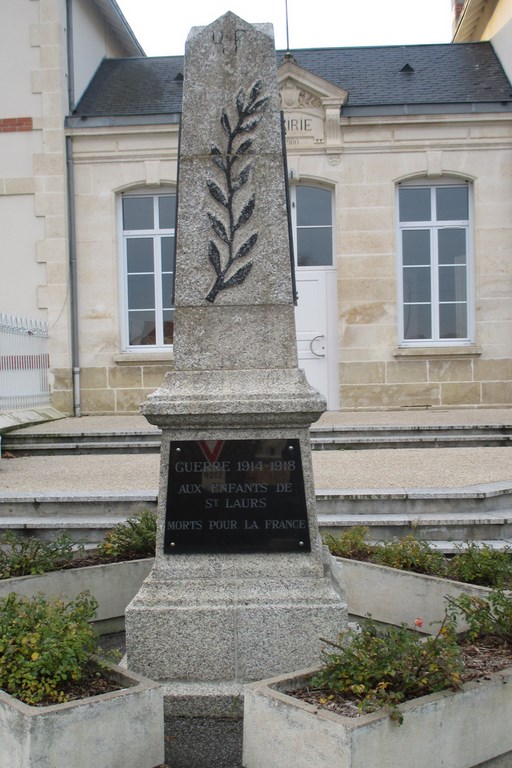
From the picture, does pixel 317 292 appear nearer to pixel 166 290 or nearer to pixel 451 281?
pixel 451 281

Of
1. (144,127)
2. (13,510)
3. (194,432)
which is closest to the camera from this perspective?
(194,432)

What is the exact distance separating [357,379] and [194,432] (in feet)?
27.4

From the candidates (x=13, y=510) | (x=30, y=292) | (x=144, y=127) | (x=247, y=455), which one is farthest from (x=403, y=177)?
(x=247, y=455)

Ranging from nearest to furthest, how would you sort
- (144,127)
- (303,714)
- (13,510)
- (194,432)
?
(303,714) < (194,432) < (13,510) < (144,127)

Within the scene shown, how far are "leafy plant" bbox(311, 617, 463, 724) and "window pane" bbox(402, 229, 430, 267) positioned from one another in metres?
9.53

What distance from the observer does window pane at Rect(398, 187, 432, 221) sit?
11961mm

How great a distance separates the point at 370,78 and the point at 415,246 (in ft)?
9.26

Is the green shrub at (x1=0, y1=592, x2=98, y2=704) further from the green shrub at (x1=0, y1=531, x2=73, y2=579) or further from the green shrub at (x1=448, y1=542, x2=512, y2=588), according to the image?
the green shrub at (x1=448, y1=542, x2=512, y2=588)

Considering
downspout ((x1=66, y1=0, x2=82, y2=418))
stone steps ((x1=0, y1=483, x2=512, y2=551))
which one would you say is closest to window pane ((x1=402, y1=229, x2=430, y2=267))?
downspout ((x1=66, y1=0, x2=82, y2=418))

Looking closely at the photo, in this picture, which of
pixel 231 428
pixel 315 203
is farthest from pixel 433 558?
pixel 315 203

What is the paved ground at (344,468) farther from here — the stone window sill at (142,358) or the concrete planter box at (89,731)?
the concrete planter box at (89,731)

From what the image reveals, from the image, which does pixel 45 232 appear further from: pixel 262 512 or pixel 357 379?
pixel 262 512

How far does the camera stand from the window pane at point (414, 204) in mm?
11961

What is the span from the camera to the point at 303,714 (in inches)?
105
